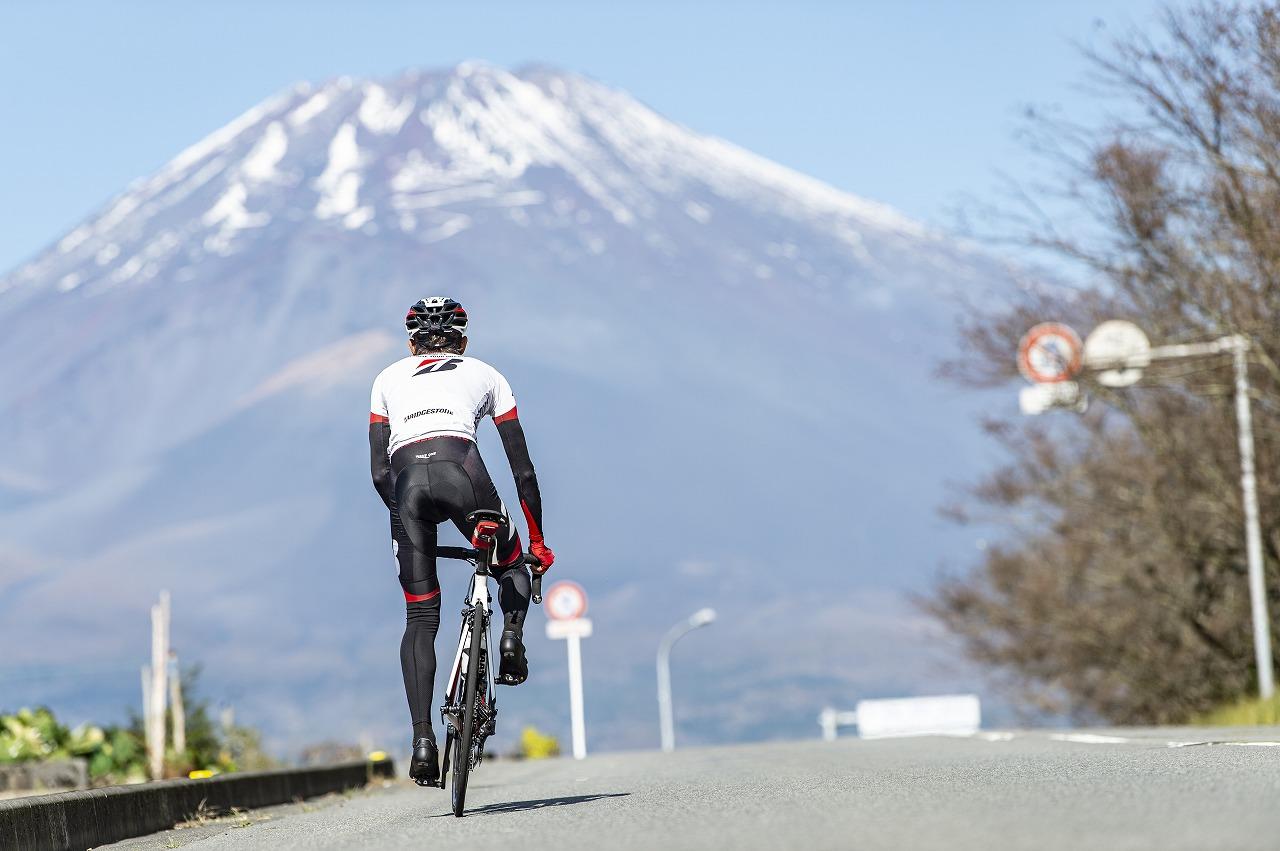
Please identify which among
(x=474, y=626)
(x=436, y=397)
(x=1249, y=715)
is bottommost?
(x=1249, y=715)

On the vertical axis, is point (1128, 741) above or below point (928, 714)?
above

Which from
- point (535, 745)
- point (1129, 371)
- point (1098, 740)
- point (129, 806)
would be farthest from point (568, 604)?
point (129, 806)

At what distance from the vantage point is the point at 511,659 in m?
8.91

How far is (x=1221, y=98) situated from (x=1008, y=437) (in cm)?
2088

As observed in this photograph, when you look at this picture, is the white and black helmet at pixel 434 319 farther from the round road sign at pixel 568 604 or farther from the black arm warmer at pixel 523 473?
the round road sign at pixel 568 604

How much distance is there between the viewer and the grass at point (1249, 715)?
19688 mm

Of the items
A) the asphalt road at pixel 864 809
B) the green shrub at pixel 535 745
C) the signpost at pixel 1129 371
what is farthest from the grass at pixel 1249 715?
the green shrub at pixel 535 745

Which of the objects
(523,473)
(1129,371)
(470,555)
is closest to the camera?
(470,555)

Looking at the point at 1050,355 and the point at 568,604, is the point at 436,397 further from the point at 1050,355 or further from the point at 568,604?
the point at 568,604

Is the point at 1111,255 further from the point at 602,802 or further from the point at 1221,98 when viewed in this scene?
the point at 602,802

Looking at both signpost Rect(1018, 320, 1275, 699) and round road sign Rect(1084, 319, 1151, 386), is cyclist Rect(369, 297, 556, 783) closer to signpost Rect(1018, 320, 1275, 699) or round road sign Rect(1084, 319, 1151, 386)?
signpost Rect(1018, 320, 1275, 699)

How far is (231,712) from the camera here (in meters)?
20.9

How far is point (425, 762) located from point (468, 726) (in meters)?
0.24

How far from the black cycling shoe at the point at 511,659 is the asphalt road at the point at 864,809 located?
22.2 inches
